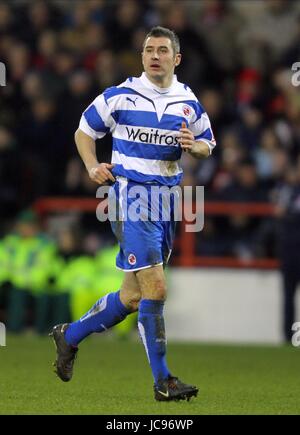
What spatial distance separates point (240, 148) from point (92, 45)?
116 inches

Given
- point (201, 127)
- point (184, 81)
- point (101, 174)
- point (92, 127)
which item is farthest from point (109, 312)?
point (184, 81)

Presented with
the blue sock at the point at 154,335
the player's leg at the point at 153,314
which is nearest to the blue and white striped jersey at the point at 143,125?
the player's leg at the point at 153,314

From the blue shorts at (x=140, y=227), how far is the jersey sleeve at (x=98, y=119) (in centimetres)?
35

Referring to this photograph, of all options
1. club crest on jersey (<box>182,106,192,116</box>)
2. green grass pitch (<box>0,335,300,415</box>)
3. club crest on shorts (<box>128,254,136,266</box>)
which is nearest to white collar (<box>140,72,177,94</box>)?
club crest on jersey (<box>182,106,192,116</box>)

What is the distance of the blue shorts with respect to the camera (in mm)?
8062

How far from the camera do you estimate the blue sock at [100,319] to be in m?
8.37

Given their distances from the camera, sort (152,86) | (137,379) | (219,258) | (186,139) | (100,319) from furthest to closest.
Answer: (219,258), (137,379), (100,319), (152,86), (186,139)

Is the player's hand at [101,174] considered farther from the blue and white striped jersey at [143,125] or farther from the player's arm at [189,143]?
the player's arm at [189,143]

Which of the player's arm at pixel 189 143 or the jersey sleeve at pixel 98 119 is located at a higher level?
the jersey sleeve at pixel 98 119

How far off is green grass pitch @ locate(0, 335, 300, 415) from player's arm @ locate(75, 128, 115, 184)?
1.36 meters

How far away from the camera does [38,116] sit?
16047mm

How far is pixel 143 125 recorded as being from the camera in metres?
8.18

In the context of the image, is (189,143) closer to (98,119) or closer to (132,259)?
(98,119)

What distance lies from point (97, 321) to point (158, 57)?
174cm
